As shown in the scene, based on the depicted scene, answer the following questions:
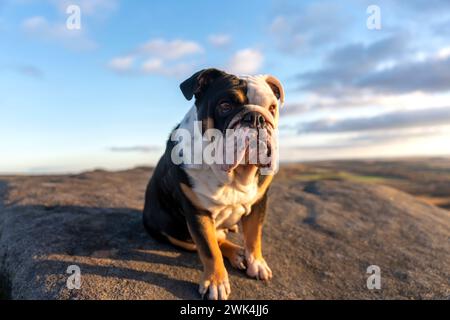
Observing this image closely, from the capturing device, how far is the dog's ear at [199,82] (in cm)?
404

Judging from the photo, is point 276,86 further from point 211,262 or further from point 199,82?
point 211,262

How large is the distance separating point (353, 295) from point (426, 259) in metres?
1.67

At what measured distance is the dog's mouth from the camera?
359 centimetres

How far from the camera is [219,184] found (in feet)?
13.5

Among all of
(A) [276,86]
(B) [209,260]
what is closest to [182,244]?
(B) [209,260]

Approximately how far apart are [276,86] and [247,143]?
3.67ft

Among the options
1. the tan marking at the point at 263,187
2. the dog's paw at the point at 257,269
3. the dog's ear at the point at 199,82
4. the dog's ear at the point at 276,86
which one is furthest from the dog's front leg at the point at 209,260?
the dog's ear at the point at 276,86

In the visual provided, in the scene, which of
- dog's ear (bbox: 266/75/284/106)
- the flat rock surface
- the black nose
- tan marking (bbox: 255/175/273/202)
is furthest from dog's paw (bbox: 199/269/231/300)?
dog's ear (bbox: 266/75/284/106)

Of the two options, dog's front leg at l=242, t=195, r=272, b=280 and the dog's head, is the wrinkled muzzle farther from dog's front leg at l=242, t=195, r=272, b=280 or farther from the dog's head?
dog's front leg at l=242, t=195, r=272, b=280

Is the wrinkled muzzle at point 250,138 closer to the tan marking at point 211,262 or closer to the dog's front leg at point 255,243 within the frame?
the tan marking at point 211,262
